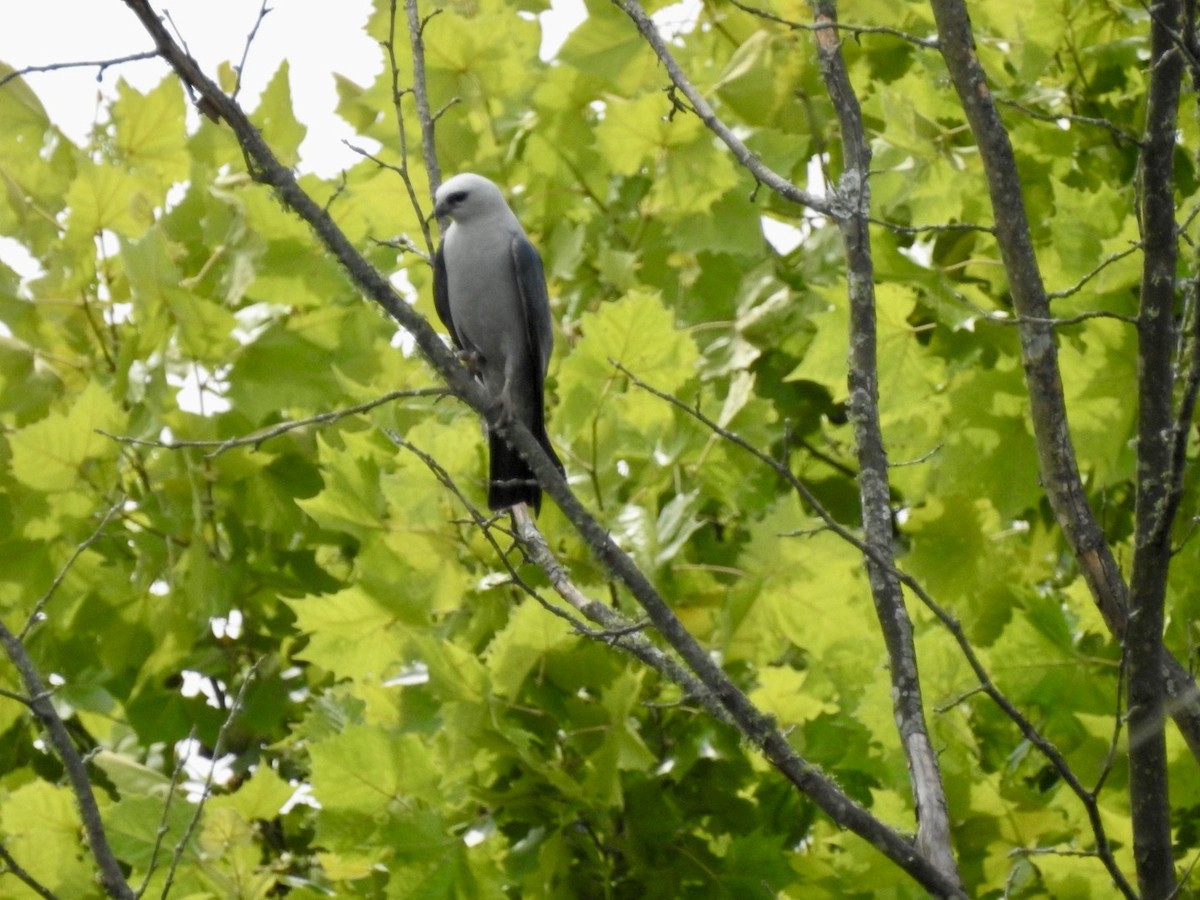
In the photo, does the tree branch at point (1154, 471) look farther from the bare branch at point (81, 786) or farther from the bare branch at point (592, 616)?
the bare branch at point (81, 786)

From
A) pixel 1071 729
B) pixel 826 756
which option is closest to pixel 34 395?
pixel 826 756

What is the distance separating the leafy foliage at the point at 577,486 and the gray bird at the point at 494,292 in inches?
5.4

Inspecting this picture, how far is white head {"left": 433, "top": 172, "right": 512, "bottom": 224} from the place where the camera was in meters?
4.75

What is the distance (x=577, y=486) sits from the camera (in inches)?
151

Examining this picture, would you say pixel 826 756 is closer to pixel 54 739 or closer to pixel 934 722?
pixel 934 722

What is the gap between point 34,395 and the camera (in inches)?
177

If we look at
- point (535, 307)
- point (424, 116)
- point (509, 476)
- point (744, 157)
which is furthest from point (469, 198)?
point (744, 157)

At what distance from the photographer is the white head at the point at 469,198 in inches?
187

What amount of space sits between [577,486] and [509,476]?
1.12 ft

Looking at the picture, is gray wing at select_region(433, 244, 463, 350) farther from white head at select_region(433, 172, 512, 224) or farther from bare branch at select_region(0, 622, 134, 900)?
bare branch at select_region(0, 622, 134, 900)

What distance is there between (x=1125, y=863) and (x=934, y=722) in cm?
56

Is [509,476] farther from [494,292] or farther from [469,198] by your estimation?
[469,198]

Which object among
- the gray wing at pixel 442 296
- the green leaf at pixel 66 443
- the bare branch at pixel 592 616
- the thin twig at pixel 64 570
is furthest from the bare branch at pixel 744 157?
the green leaf at pixel 66 443

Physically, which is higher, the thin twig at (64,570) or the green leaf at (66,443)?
the green leaf at (66,443)
